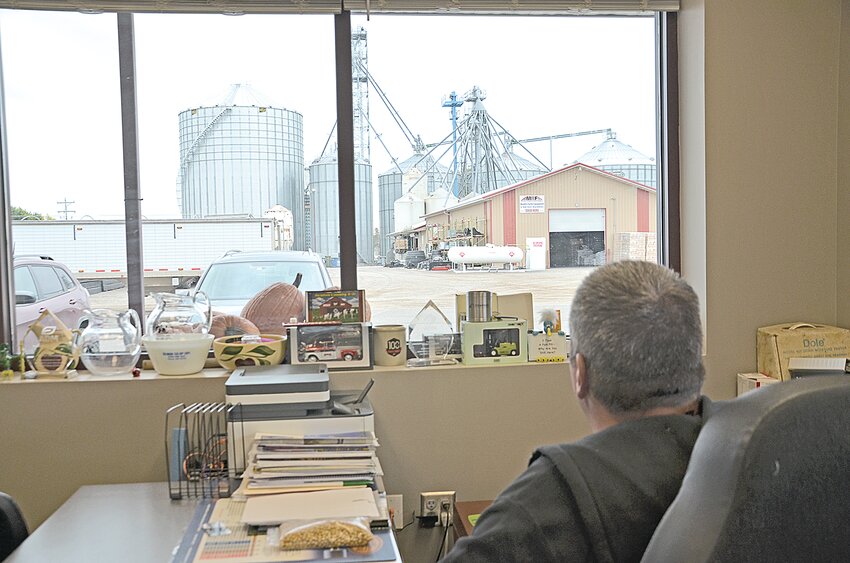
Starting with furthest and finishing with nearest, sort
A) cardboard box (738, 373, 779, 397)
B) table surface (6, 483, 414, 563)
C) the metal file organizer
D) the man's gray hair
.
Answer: cardboard box (738, 373, 779, 397), the metal file organizer, table surface (6, 483, 414, 563), the man's gray hair

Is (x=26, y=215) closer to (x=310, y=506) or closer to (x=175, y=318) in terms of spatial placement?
(x=175, y=318)

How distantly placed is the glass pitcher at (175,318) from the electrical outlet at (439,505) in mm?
931

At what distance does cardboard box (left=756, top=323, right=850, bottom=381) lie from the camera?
9.19 ft

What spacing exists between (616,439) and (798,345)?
6.32ft

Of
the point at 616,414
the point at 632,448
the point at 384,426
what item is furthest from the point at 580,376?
the point at 384,426

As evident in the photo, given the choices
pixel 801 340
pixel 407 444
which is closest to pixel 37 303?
pixel 407 444

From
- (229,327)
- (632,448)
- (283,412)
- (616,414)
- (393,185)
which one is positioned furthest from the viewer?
(393,185)

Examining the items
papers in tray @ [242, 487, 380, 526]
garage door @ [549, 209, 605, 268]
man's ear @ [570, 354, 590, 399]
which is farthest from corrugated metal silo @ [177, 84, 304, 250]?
man's ear @ [570, 354, 590, 399]

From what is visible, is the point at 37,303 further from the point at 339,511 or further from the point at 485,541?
the point at 485,541

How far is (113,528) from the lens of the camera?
1.97 m

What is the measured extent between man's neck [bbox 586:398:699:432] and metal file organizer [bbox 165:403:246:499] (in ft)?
3.90

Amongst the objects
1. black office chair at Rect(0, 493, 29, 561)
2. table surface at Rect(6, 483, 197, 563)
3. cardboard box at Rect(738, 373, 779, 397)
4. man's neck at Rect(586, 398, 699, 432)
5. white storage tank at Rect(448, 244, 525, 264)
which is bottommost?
black office chair at Rect(0, 493, 29, 561)

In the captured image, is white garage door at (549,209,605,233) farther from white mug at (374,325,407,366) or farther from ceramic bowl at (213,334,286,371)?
ceramic bowl at (213,334,286,371)

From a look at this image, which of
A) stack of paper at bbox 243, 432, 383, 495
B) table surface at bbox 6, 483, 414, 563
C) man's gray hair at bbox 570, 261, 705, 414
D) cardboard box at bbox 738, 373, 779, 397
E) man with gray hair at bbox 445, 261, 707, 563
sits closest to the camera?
man with gray hair at bbox 445, 261, 707, 563
